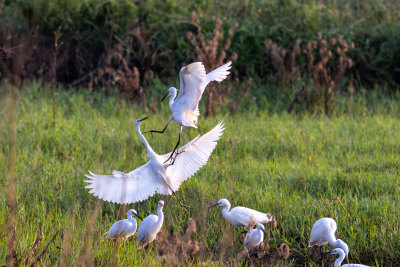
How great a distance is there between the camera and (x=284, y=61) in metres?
8.23

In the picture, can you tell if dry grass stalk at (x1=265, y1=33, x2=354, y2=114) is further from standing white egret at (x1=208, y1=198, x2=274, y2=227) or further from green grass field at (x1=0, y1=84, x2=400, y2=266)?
standing white egret at (x1=208, y1=198, x2=274, y2=227)

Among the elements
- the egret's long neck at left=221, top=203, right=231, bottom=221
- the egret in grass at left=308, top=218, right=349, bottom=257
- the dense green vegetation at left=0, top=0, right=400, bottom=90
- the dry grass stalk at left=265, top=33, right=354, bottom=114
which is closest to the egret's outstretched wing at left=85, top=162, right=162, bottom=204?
the egret's long neck at left=221, top=203, right=231, bottom=221

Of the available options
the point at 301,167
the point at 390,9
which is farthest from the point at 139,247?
the point at 390,9

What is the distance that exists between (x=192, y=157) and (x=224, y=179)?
71 centimetres

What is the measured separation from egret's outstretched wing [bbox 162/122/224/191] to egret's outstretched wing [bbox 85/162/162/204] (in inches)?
5.6

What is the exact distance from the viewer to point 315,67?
7.31 metres

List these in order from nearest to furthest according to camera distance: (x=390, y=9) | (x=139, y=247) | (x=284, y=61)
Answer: (x=139, y=247) < (x=284, y=61) < (x=390, y=9)

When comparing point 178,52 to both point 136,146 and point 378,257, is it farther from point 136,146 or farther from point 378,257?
point 378,257

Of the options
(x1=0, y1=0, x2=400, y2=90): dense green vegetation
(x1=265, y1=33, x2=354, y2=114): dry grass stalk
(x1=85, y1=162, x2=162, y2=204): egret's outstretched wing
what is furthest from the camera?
(x1=0, y1=0, x2=400, y2=90): dense green vegetation

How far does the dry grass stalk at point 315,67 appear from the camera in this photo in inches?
283

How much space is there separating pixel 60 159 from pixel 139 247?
2.15 m

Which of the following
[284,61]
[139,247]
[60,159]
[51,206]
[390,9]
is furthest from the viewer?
[390,9]

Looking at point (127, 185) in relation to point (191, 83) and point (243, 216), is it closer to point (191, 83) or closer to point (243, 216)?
point (243, 216)

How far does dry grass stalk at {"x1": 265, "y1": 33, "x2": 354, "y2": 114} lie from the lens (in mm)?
7176
